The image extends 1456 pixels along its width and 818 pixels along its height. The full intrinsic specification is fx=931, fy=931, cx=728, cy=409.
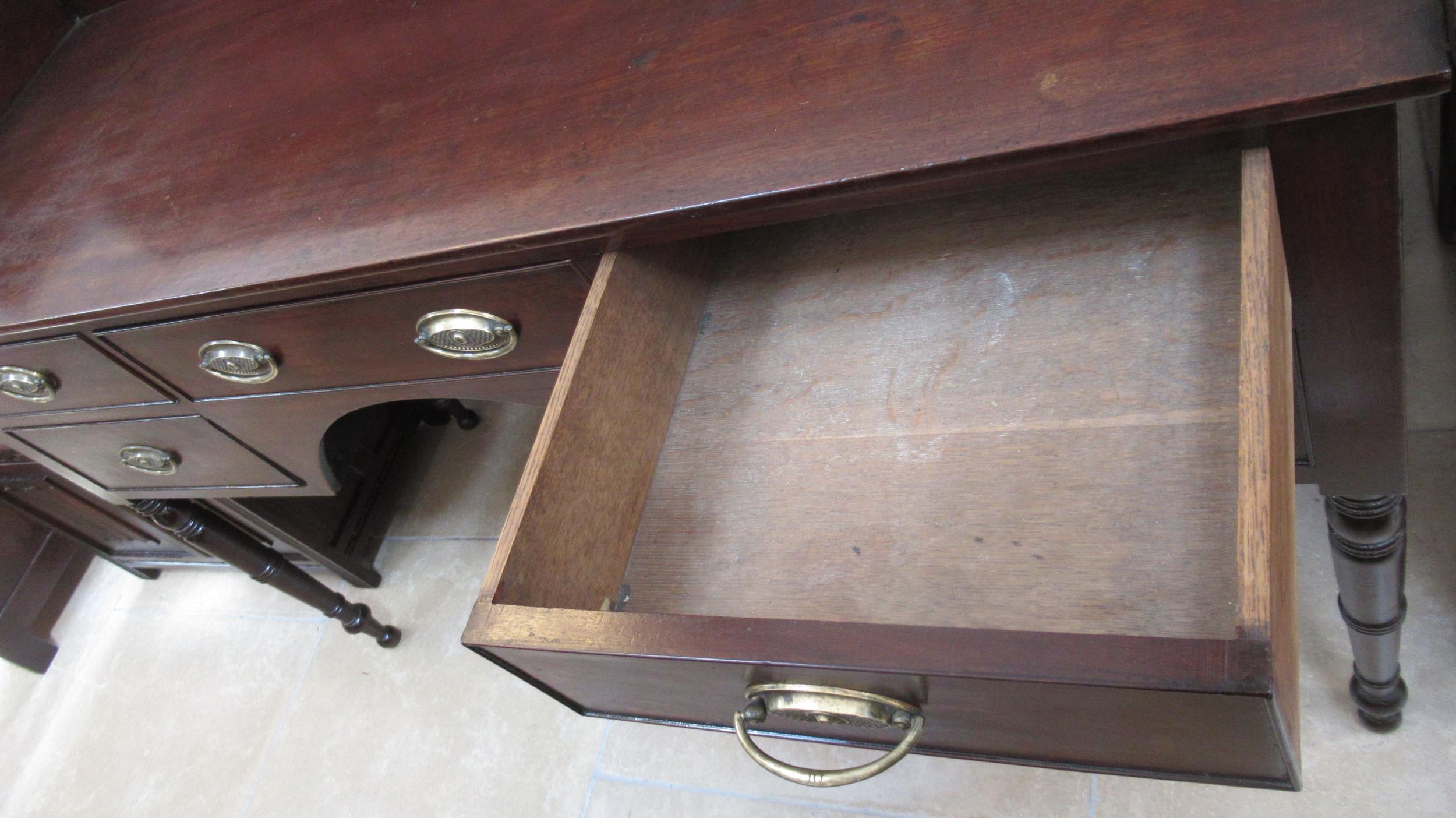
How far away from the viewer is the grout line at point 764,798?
1.08 m

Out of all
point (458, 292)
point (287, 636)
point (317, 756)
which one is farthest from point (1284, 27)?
point (287, 636)

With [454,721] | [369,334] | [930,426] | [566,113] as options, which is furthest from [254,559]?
[930,426]

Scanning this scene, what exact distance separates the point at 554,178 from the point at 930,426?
0.99 ft

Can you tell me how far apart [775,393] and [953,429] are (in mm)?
134

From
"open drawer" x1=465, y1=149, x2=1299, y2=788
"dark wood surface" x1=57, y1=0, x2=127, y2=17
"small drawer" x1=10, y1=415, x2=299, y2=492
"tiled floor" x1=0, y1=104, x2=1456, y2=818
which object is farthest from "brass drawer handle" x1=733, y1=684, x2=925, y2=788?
"dark wood surface" x1=57, y1=0, x2=127, y2=17

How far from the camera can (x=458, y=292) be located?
27.7 inches

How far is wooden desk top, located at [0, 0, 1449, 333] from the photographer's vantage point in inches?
18.0

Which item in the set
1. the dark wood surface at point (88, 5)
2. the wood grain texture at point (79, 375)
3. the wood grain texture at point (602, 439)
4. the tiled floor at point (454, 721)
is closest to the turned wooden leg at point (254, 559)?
the tiled floor at point (454, 721)

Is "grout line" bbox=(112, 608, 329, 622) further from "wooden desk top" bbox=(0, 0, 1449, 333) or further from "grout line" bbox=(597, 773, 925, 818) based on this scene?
"wooden desk top" bbox=(0, 0, 1449, 333)

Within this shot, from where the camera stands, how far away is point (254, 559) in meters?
1.49

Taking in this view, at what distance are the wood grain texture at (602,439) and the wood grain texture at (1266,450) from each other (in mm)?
351

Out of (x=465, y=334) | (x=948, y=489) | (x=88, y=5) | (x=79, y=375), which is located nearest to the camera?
(x=948, y=489)

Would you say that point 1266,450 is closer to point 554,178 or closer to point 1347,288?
point 1347,288

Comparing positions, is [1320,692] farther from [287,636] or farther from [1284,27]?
[287,636]
